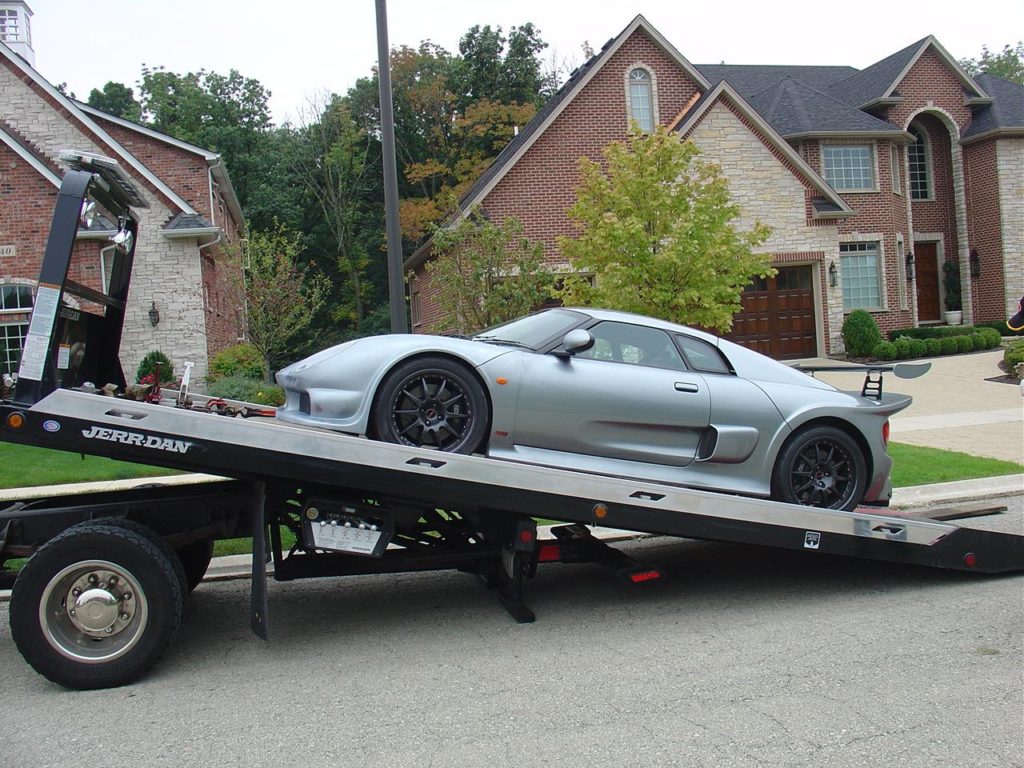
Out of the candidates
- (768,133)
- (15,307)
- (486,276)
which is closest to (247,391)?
(15,307)

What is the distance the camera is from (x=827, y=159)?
2581cm

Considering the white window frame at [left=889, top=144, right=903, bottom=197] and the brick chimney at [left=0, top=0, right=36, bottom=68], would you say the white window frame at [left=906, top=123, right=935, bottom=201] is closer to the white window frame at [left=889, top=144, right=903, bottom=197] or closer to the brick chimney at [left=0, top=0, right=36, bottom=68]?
the white window frame at [left=889, top=144, right=903, bottom=197]

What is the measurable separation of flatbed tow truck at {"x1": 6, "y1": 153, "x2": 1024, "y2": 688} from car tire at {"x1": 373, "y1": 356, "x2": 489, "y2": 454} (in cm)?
40

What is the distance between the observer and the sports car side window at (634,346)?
19.7 feet

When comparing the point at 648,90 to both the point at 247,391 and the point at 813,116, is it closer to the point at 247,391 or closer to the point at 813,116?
the point at 813,116

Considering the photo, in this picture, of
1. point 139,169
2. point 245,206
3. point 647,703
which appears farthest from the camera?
point 245,206

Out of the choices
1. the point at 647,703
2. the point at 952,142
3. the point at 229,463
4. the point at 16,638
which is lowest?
the point at 647,703

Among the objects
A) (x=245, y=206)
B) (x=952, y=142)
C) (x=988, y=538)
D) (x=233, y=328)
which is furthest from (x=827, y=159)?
(x=245, y=206)

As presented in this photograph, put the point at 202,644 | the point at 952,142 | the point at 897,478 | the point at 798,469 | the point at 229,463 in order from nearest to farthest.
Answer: the point at 229,463
the point at 202,644
the point at 798,469
the point at 897,478
the point at 952,142

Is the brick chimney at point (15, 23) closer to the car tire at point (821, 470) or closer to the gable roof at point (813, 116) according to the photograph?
the gable roof at point (813, 116)

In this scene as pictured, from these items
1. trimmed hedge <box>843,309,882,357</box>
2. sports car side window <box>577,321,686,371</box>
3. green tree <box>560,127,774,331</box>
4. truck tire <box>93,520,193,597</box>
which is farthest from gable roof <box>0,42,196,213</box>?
truck tire <box>93,520,193,597</box>

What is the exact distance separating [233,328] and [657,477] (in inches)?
875

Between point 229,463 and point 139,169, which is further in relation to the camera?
point 139,169

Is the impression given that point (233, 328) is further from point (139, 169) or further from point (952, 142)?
point (952, 142)
